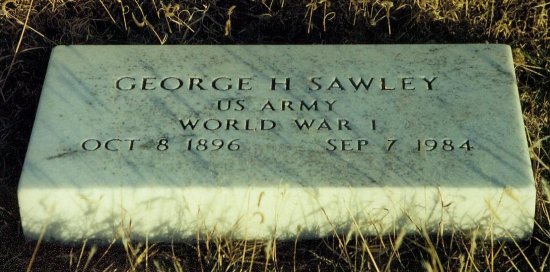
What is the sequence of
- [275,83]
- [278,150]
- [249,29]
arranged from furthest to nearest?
[249,29] < [275,83] < [278,150]

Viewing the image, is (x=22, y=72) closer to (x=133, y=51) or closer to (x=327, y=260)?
A: (x=133, y=51)

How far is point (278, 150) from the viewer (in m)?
3.67

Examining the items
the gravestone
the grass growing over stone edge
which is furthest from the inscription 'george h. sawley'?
the grass growing over stone edge

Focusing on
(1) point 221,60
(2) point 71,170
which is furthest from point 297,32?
(2) point 71,170

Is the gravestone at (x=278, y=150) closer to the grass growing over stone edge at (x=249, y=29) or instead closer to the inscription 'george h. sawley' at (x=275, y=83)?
the inscription 'george h. sawley' at (x=275, y=83)

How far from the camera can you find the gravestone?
3.52 meters

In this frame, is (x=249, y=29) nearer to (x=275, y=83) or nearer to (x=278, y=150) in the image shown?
(x=275, y=83)

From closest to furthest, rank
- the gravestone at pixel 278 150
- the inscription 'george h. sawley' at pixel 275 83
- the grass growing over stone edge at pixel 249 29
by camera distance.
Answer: the gravestone at pixel 278 150, the inscription 'george h. sawley' at pixel 275 83, the grass growing over stone edge at pixel 249 29

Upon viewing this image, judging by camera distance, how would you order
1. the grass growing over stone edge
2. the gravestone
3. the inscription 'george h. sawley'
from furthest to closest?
the grass growing over stone edge, the inscription 'george h. sawley', the gravestone

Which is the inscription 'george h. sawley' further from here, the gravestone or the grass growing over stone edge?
the grass growing over stone edge

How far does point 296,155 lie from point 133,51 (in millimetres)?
1048

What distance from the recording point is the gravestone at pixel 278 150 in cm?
352

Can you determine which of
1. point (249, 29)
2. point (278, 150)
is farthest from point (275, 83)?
point (249, 29)

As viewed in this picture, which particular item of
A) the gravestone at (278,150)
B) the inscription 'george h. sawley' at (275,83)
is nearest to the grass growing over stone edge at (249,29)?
the gravestone at (278,150)
